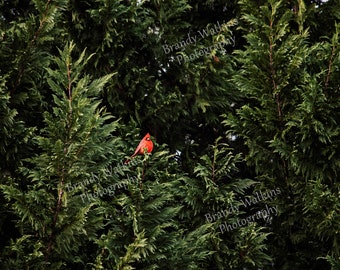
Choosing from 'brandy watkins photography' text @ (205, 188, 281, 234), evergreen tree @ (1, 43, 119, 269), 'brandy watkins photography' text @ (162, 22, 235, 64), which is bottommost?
'brandy watkins photography' text @ (205, 188, 281, 234)

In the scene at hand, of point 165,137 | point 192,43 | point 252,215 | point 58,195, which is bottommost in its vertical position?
point 252,215

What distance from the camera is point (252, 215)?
5.38 m

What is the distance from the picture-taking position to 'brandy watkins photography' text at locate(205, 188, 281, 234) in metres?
4.88

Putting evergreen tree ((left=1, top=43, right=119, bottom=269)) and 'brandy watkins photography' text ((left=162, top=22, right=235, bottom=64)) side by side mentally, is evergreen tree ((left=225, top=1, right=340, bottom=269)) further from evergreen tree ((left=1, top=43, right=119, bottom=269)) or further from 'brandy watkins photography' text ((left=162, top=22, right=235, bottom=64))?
evergreen tree ((left=1, top=43, right=119, bottom=269))

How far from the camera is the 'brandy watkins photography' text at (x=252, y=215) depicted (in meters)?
4.88

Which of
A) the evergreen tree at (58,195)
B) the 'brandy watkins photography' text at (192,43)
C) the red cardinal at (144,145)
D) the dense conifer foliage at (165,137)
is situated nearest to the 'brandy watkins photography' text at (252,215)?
the dense conifer foliage at (165,137)

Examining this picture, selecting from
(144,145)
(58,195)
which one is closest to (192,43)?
(144,145)

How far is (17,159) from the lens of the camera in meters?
4.39

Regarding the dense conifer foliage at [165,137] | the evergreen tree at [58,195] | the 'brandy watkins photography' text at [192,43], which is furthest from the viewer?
the 'brandy watkins photography' text at [192,43]

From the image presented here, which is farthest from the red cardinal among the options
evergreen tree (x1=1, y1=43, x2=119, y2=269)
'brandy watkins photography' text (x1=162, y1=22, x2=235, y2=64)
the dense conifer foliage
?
'brandy watkins photography' text (x1=162, y1=22, x2=235, y2=64)

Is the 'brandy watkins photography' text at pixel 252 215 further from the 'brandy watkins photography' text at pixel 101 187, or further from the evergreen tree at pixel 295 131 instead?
the 'brandy watkins photography' text at pixel 101 187

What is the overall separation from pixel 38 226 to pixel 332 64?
115 inches

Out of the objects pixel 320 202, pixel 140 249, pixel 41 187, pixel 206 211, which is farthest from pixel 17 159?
pixel 320 202

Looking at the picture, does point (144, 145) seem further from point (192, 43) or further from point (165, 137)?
point (192, 43)
